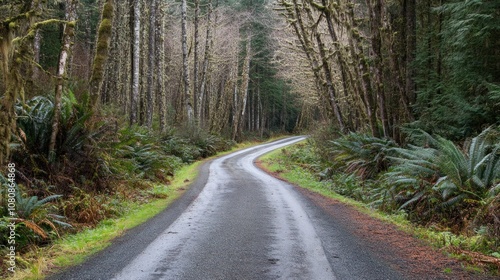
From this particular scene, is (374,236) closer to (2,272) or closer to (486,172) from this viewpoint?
(486,172)

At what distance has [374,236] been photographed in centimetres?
707

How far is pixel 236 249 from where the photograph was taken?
5945 mm

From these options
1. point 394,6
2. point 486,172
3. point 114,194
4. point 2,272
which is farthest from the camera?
point 394,6

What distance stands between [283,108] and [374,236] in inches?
2231

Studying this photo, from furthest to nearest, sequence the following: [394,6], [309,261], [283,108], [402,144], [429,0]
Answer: [283,108]
[394,6]
[429,0]
[402,144]
[309,261]

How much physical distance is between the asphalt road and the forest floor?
250 mm

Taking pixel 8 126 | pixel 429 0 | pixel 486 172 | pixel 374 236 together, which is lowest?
→ pixel 374 236

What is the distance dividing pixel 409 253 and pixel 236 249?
8.76 ft

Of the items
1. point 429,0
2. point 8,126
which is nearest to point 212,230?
point 8,126

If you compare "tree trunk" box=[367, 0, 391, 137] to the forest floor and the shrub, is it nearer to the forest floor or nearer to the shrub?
the shrub

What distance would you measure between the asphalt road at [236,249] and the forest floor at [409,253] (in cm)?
25

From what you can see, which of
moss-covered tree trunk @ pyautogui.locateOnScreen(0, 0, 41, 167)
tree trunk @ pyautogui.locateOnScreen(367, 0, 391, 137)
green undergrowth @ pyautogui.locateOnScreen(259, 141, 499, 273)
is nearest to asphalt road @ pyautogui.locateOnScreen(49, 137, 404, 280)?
green undergrowth @ pyautogui.locateOnScreen(259, 141, 499, 273)

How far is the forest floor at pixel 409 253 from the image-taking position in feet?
16.6

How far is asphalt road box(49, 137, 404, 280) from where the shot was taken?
491cm
